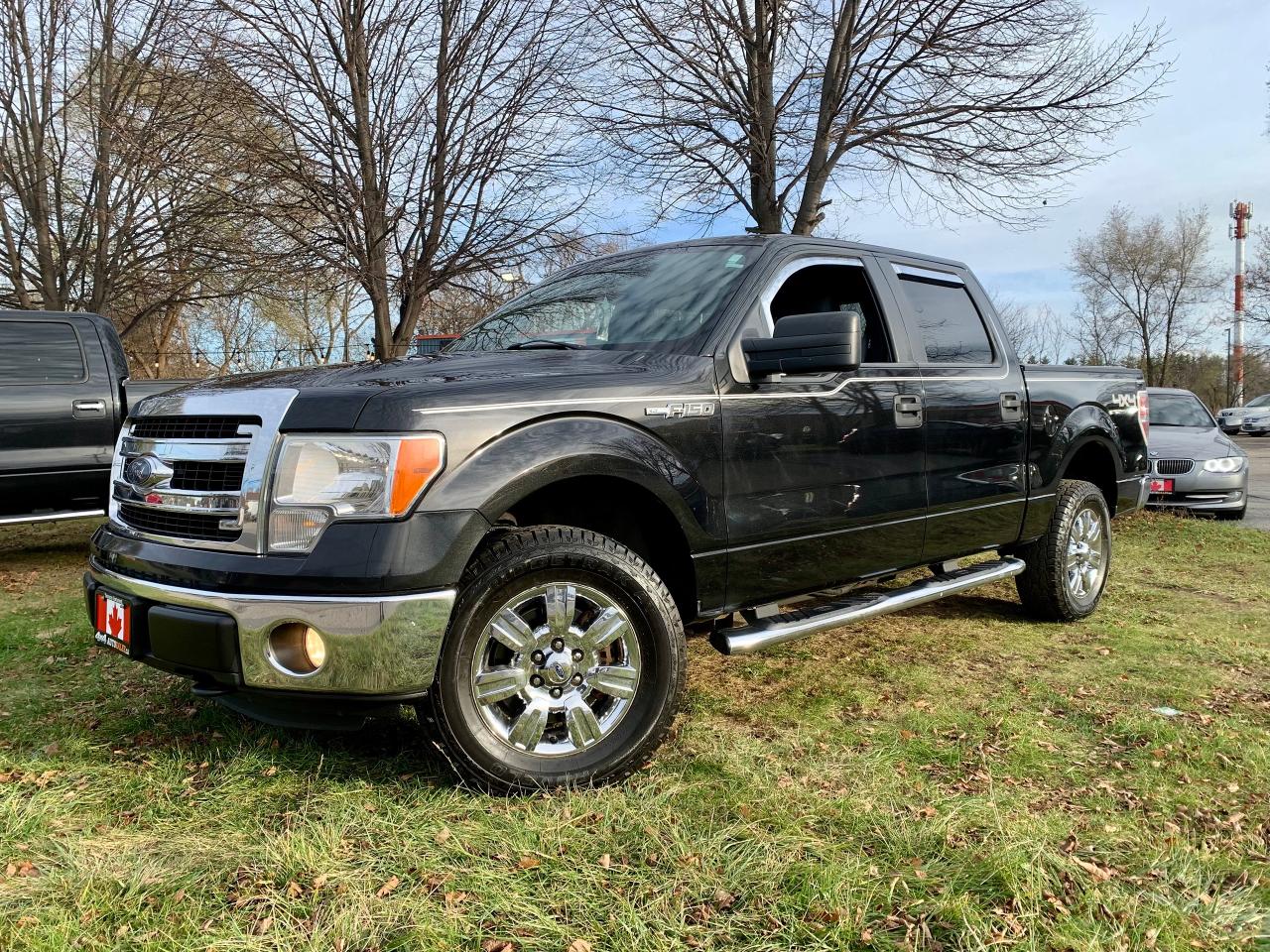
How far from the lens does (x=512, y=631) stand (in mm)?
2703

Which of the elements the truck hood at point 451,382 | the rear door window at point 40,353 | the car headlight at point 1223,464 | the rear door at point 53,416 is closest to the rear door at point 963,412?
the truck hood at point 451,382

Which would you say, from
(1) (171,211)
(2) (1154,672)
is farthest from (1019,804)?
(1) (171,211)

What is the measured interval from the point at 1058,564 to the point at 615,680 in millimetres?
3277

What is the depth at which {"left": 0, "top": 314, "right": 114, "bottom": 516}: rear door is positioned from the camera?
637 centimetres

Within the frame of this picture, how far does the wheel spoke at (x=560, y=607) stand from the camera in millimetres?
2760

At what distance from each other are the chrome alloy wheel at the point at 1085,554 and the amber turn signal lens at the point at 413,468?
3.97m

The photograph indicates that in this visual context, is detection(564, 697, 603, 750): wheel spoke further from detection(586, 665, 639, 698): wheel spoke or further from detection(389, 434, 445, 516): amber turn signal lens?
detection(389, 434, 445, 516): amber turn signal lens

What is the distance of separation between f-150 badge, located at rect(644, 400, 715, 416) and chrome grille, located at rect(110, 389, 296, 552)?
45.2 inches

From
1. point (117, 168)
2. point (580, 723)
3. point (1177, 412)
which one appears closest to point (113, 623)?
point (580, 723)

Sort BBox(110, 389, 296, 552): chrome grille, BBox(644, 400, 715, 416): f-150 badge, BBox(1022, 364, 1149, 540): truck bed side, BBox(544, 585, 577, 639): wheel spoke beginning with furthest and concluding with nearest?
BBox(1022, 364, 1149, 540): truck bed side < BBox(644, 400, 715, 416): f-150 badge < BBox(544, 585, 577, 639): wheel spoke < BBox(110, 389, 296, 552): chrome grille

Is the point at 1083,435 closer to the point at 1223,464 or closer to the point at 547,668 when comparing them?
the point at 547,668

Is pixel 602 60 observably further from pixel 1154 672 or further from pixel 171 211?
pixel 1154 672

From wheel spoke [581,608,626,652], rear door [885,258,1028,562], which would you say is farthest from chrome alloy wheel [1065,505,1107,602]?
wheel spoke [581,608,626,652]

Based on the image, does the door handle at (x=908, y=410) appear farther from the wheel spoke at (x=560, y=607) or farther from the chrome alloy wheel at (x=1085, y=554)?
the wheel spoke at (x=560, y=607)
